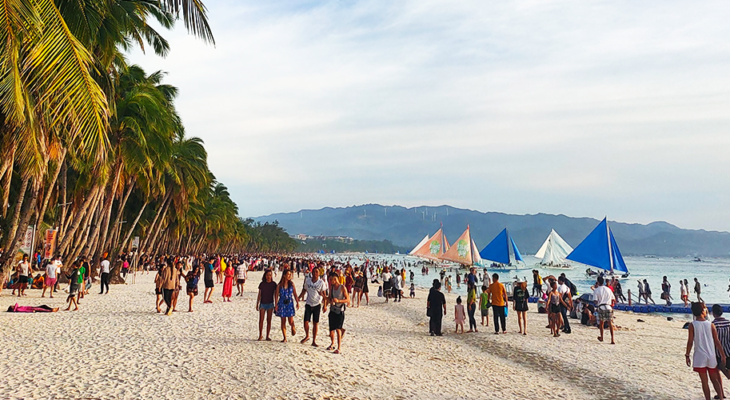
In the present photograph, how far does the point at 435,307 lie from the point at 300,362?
5.37m

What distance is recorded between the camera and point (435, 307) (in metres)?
12.6

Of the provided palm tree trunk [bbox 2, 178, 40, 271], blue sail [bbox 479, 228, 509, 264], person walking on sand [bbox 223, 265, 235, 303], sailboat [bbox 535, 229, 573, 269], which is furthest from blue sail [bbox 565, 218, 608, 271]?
sailboat [bbox 535, 229, 573, 269]

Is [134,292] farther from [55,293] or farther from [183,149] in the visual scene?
[183,149]

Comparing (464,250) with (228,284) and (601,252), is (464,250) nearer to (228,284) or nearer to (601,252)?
(601,252)

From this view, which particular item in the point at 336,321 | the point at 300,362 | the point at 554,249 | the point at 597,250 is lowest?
the point at 300,362

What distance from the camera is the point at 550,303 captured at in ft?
42.3

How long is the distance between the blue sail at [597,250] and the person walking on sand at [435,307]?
59.9 ft

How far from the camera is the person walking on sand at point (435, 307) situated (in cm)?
1246

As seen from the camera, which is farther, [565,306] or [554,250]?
[554,250]

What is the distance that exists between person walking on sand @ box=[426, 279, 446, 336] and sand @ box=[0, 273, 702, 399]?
12.7 inches

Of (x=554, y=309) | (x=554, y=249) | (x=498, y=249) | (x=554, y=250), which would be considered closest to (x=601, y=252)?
(x=498, y=249)

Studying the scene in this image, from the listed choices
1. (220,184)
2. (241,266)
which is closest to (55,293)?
(241,266)

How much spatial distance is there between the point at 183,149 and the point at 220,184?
37.4 metres

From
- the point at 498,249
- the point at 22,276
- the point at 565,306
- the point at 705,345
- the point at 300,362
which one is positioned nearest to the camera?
the point at 705,345
